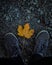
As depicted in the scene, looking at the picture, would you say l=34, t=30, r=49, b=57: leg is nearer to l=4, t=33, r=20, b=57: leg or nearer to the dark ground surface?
the dark ground surface

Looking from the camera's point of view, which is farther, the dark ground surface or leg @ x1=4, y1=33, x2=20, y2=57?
the dark ground surface

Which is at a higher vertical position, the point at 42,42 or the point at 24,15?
the point at 24,15

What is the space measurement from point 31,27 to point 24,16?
12 cm

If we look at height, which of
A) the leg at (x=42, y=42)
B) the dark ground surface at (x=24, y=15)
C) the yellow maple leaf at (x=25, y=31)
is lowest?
the leg at (x=42, y=42)

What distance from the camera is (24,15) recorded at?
2.18 m

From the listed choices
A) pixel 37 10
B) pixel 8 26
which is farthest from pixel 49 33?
pixel 8 26

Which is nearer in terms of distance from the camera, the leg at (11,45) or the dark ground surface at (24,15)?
the leg at (11,45)

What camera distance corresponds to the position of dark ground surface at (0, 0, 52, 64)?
7.13ft

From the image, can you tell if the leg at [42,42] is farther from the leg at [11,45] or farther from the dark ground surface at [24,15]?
the leg at [11,45]

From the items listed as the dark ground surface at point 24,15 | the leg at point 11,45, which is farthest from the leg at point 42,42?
the leg at point 11,45

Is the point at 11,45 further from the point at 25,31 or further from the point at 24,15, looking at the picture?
the point at 24,15

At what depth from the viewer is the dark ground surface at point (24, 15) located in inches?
85.6

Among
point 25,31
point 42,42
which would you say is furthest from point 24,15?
point 42,42

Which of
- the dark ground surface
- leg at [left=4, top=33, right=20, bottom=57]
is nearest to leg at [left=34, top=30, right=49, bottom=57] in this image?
the dark ground surface
